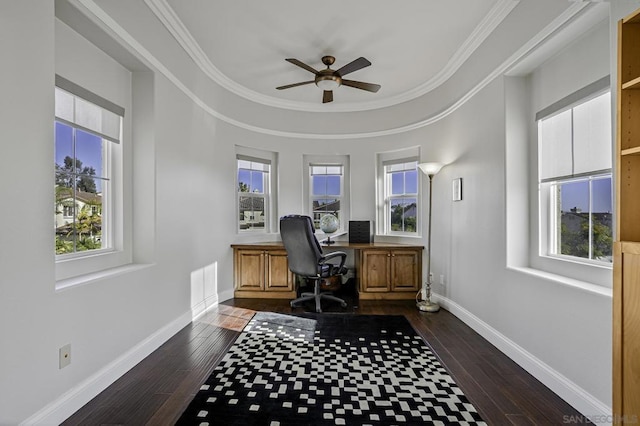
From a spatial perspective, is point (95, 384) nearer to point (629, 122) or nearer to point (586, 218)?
point (629, 122)

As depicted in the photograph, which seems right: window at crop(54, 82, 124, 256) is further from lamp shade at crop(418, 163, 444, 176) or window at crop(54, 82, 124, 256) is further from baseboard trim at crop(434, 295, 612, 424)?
baseboard trim at crop(434, 295, 612, 424)

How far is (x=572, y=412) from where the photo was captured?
70.6 inches

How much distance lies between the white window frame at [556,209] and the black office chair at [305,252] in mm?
2020

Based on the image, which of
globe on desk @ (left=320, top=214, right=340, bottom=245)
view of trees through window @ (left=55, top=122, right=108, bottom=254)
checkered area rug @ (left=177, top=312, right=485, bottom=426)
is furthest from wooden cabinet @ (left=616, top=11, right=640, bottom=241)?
globe on desk @ (left=320, top=214, right=340, bottom=245)

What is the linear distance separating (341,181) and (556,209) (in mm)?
3115

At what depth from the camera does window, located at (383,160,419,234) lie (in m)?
4.63

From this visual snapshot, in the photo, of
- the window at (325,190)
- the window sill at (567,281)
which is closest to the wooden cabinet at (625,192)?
the window sill at (567,281)

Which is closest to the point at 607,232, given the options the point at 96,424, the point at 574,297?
the point at 574,297

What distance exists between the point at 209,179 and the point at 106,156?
53.9 inches

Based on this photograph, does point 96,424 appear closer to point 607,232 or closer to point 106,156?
point 106,156

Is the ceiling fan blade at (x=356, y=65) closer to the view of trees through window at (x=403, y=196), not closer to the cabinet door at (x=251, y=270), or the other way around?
the view of trees through window at (x=403, y=196)

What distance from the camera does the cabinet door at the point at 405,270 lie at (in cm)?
422

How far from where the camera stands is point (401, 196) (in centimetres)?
473

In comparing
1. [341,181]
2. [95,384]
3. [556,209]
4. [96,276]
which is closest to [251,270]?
[341,181]
